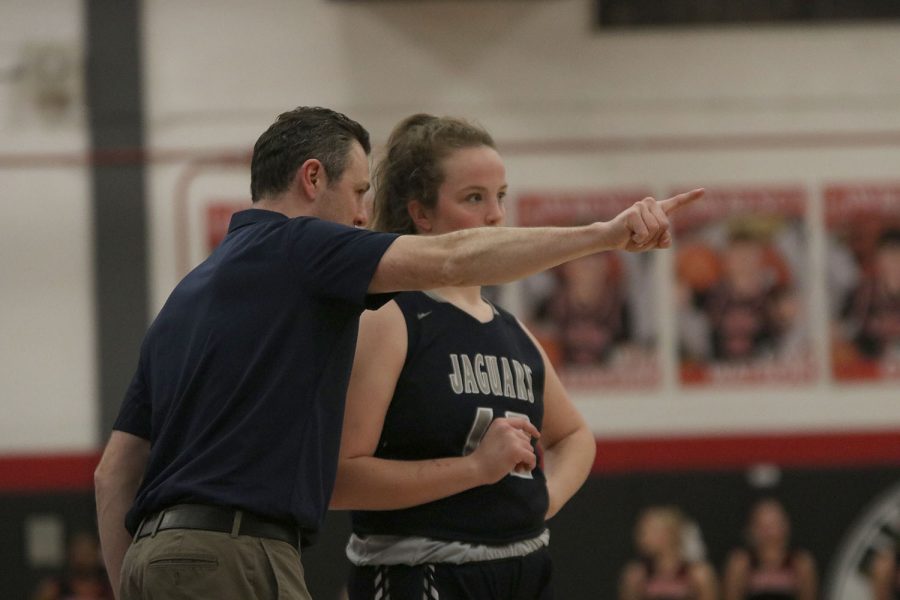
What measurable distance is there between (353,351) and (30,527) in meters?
4.05

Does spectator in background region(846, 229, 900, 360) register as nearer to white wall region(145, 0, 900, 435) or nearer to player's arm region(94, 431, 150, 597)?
white wall region(145, 0, 900, 435)

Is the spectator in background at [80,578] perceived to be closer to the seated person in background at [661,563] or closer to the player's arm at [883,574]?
the seated person in background at [661,563]

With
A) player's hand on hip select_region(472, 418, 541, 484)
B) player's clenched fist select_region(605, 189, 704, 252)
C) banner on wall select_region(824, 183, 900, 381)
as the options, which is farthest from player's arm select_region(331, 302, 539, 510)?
banner on wall select_region(824, 183, 900, 381)

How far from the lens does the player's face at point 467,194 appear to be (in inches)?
119

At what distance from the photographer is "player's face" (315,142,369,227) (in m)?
2.62

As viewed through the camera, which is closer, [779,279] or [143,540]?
[143,540]

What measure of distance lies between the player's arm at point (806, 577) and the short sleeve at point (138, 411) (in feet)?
14.4

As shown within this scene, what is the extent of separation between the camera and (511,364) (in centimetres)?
300

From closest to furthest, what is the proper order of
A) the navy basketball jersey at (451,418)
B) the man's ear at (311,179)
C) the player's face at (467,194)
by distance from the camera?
the man's ear at (311,179) → the navy basketball jersey at (451,418) → the player's face at (467,194)

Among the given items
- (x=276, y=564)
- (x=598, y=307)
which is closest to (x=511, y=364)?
(x=276, y=564)

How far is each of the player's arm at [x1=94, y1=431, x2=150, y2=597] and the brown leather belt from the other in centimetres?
23

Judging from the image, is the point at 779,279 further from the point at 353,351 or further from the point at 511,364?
the point at 353,351

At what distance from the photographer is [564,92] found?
6.39m

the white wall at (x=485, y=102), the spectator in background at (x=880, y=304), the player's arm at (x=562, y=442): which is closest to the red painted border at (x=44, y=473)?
the white wall at (x=485, y=102)
